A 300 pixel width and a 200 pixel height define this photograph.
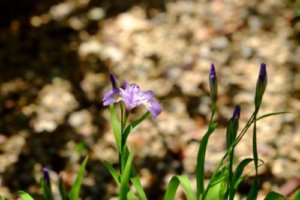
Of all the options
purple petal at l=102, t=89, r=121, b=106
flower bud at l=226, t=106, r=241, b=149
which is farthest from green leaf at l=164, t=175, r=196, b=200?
purple petal at l=102, t=89, r=121, b=106

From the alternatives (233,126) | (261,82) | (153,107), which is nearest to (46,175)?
(153,107)

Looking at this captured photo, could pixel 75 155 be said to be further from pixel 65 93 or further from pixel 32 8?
pixel 32 8

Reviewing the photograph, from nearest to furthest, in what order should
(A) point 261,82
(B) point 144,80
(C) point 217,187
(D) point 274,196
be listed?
(A) point 261,82 < (D) point 274,196 < (C) point 217,187 < (B) point 144,80

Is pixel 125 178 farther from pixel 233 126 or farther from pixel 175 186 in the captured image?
pixel 233 126

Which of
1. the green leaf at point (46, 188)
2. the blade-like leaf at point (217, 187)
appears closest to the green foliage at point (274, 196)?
the blade-like leaf at point (217, 187)

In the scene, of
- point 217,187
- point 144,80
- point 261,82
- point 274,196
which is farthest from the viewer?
point 144,80

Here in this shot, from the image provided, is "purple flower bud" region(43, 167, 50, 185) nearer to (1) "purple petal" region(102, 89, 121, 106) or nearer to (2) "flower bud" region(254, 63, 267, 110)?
(1) "purple petal" region(102, 89, 121, 106)

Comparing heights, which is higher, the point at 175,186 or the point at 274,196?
the point at 175,186
